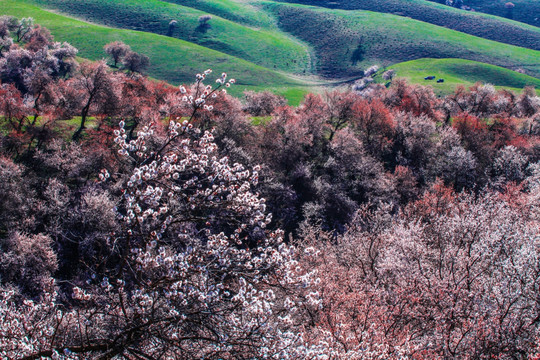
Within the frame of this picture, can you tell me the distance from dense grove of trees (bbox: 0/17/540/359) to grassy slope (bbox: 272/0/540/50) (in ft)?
373

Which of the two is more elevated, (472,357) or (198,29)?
(198,29)

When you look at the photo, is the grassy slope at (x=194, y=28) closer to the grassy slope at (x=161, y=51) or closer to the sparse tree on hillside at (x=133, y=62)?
the grassy slope at (x=161, y=51)

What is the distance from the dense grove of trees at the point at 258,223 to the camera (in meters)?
7.94

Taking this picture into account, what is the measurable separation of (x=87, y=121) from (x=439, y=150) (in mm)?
56903

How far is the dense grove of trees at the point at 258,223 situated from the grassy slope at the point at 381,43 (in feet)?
236

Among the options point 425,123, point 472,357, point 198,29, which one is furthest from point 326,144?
point 198,29

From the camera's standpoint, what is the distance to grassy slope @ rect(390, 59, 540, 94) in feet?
396

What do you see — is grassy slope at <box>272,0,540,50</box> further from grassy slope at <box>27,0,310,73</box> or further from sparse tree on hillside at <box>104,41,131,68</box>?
sparse tree on hillside at <box>104,41,131,68</box>

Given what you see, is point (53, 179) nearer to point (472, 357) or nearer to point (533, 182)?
point (472, 357)

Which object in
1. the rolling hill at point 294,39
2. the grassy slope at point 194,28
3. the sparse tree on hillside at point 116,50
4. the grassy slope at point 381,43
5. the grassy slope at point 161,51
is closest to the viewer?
the sparse tree on hillside at point 116,50

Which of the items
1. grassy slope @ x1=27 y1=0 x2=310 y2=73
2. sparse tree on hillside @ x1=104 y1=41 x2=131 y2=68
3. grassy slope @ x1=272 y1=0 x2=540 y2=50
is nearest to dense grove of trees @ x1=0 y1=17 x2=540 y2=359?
sparse tree on hillside @ x1=104 y1=41 x2=131 y2=68

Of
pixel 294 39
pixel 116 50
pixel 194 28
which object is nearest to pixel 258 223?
pixel 116 50

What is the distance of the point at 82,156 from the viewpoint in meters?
41.7

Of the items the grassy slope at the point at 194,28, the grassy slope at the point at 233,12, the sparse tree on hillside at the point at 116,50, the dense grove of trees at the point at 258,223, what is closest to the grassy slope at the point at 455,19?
the grassy slope at the point at 233,12
